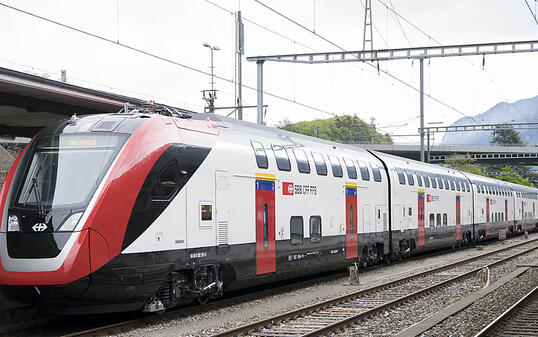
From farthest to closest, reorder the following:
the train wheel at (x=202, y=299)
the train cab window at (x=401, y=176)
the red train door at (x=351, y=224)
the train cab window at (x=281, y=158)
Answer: the train cab window at (x=401, y=176), the red train door at (x=351, y=224), the train cab window at (x=281, y=158), the train wheel at (x=202, y=299)

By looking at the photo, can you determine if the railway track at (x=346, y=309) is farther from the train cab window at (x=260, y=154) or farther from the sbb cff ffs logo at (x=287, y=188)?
the train cab window at (x=260, y=154)

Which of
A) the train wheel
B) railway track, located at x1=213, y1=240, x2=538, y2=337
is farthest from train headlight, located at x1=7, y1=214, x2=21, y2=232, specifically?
the train wheel

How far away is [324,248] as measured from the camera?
17516 mm

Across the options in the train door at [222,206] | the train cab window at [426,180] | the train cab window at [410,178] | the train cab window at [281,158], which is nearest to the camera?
the train door at [222,206]

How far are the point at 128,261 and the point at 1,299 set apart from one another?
92.3 inches

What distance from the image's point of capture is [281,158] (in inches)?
621

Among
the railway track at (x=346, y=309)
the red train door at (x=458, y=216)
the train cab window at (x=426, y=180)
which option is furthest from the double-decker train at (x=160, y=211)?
the red train door at (x=458, y=216)

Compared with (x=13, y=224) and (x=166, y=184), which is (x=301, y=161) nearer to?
(x=166, y=184)

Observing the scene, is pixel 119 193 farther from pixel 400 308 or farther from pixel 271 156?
pixel 400 308

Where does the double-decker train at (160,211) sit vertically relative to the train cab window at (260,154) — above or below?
below

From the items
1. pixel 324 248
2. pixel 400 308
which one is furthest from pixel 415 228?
pixel 400 308

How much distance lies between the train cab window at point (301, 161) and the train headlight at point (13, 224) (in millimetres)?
7317

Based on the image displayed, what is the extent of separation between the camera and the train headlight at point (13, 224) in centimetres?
1092

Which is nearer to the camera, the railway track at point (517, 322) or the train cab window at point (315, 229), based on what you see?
the railway track at point (517, 322)
